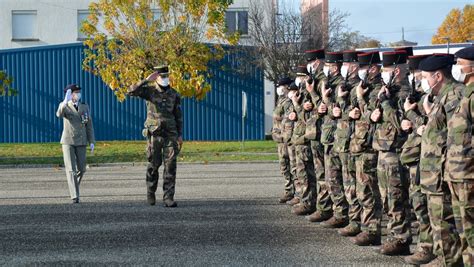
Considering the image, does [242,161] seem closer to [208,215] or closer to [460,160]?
[208,215]

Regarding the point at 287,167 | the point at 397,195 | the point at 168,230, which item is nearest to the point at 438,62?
the point at 397,195

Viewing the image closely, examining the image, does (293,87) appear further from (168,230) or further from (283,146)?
(168,230)

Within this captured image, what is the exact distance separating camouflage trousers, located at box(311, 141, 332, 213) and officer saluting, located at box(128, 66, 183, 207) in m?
2.91

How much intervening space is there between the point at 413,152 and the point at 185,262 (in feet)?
8.44

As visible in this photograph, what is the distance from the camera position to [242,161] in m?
27.0

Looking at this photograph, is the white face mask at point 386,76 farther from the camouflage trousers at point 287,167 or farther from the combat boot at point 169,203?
the combat boot at point 169,203

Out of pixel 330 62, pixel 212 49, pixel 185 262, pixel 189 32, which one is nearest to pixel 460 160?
pixel 185 262

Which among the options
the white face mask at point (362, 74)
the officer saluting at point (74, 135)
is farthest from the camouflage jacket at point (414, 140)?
the officer saluting at point (74, 135)

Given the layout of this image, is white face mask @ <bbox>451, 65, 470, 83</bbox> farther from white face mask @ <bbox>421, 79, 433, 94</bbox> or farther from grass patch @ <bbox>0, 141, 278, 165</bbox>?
grass patch @ <bbox>0, 141, 278, 165</bbox>

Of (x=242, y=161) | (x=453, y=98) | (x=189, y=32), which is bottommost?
Answer: (x=242, y=161)

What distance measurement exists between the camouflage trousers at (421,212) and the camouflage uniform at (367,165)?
1146 mm

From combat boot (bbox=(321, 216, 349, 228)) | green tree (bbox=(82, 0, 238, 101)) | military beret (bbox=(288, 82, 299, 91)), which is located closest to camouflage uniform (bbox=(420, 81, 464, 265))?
combat boot (bbox=(321, 216, 349, 228))

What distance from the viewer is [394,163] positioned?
1058cm

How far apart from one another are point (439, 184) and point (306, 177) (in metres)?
5.37
